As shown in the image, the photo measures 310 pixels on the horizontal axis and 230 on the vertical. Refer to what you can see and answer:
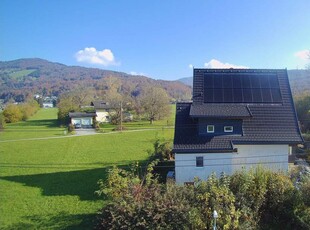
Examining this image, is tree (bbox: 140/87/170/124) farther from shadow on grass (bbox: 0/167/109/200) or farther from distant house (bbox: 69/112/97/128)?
shadow on grass (bbox: 0/167/109/200)

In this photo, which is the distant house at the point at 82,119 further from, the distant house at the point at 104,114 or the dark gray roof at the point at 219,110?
the dark gray roof at the point at 219,110

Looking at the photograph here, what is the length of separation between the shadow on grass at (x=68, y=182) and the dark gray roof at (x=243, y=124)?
23.6 ft

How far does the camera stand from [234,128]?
1869 centimetres

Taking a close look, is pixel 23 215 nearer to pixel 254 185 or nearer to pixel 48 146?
pixel 254 185

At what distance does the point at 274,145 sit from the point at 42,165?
22.3 meters

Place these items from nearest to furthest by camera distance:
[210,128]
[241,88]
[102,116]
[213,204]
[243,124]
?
1. [213,204]
2. [210,128]
3. [243,124]
4. [241,88]
5. [102,116]

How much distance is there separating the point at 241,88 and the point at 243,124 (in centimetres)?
332

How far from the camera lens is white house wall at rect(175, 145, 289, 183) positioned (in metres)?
17.6

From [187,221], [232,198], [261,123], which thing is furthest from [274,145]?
[187,221]

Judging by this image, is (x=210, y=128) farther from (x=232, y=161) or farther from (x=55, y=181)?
(x=55, y=181)

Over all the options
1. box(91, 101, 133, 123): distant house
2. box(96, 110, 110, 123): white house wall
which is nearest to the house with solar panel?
box(91, 101, 133, 123): distant house

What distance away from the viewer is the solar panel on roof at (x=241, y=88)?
2034cm

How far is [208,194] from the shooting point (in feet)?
40.5

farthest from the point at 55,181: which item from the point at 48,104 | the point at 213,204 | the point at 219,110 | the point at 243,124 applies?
the point at 48,104
